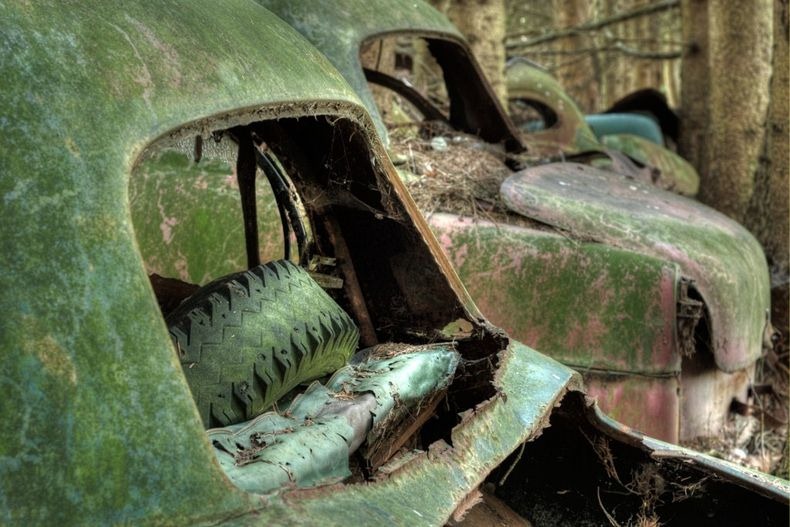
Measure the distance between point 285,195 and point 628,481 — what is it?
48.7 inches

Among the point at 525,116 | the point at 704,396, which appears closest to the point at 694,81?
the point at 525,116

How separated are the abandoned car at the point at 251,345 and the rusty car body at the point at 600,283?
106cm

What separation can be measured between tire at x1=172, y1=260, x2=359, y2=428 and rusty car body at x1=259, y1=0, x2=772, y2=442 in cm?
160

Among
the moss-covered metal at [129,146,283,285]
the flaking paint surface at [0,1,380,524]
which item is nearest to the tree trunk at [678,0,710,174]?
the moss-covered metal at [129,146,283,285]

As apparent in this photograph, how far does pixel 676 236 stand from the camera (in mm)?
4070

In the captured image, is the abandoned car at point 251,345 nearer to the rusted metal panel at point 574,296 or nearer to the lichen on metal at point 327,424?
the lichen on metal at point 327,424

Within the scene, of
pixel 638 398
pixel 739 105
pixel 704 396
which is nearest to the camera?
pixel 638 398

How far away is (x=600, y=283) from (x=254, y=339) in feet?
7.09

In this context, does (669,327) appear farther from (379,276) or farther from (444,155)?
(379,276)

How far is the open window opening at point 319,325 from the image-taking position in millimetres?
1826

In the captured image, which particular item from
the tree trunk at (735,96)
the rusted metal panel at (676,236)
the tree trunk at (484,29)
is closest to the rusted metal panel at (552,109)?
the tree trunk at (484,29)

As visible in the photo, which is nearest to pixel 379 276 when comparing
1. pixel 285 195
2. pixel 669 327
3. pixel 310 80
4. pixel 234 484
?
pixel 285 195

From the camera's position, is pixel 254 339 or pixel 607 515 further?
pixel 607 515

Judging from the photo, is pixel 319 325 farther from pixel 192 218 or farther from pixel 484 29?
pixel 484 29
